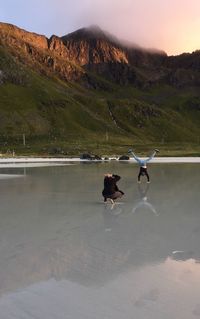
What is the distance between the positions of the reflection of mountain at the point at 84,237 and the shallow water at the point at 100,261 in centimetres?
2

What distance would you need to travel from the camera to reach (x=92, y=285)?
9508 mm

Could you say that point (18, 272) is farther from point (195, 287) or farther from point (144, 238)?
point (144, 238)

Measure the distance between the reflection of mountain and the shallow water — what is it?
0.02 meters

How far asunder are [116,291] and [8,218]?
33.0 feet

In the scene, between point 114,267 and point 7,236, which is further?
point 7,236

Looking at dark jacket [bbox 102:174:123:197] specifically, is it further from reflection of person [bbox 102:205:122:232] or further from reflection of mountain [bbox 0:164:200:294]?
reflection of mountain [bbox 0:164:200:294]

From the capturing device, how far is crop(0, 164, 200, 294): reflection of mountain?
10562 mm

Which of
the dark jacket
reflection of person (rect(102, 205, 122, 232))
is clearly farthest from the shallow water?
the dark jacket

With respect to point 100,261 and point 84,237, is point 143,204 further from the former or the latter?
point 100,261

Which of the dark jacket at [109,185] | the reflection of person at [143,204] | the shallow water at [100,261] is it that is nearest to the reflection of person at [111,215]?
the shallow water at [100,261]

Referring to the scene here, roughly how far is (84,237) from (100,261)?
10.3 ft

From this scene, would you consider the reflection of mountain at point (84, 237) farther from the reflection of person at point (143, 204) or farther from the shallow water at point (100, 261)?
the reflection of person at point (143, 204)

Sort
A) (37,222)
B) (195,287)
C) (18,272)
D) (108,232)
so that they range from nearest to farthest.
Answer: (195,287), (18,272), (108,232), (37,222)

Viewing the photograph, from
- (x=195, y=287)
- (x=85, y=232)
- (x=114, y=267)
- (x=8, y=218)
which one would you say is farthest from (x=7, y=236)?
(x=195, y=287)
